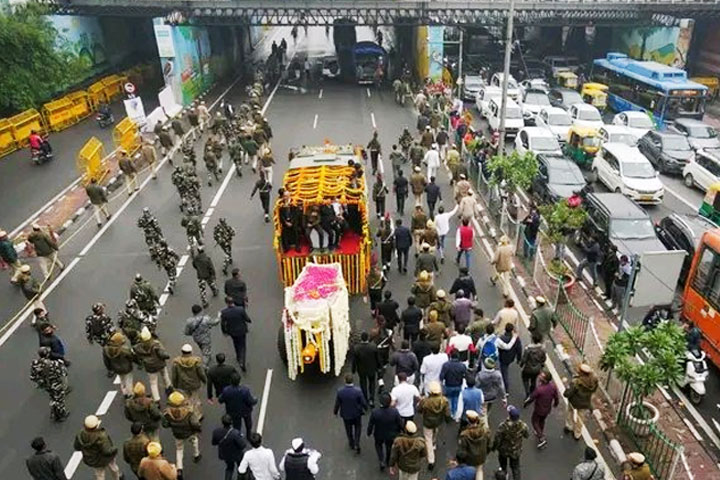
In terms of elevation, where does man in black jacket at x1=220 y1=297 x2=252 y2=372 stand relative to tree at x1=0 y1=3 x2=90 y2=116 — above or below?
below

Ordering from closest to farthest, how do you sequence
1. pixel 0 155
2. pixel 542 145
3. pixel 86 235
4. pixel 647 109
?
pixel 86 235 → pixel 542 145 → pixel 0 155 → pixel 647 109

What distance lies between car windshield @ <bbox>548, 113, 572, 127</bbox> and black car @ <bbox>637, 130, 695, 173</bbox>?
3.59m

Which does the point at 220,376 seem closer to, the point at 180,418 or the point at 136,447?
the point at 180,418

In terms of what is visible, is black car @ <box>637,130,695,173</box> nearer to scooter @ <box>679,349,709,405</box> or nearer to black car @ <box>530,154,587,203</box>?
black car @ <box>530,154,587,203</box>

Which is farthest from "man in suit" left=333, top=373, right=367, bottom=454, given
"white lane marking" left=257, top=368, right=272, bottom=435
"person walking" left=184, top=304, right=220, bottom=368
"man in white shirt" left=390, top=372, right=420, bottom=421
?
"person walking" left=184, top=304, right=220, bottom=368

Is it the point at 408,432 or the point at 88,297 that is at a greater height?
the point at 408,432

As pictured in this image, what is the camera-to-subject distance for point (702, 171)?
22531 millimetres

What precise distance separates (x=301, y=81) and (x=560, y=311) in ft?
112

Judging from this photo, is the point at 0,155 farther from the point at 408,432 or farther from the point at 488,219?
the point at 408,432

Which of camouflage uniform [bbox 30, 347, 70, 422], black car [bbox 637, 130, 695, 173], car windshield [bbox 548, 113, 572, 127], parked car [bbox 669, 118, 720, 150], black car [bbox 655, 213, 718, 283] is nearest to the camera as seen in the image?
camouflage uniform [bbox 30, 347, 70, 422]

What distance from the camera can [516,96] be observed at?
110ft

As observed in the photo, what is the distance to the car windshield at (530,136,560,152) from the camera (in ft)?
78.0

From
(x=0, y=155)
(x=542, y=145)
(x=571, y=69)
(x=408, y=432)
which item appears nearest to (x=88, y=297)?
(x=408, y=432)

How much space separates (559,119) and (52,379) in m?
25.3
